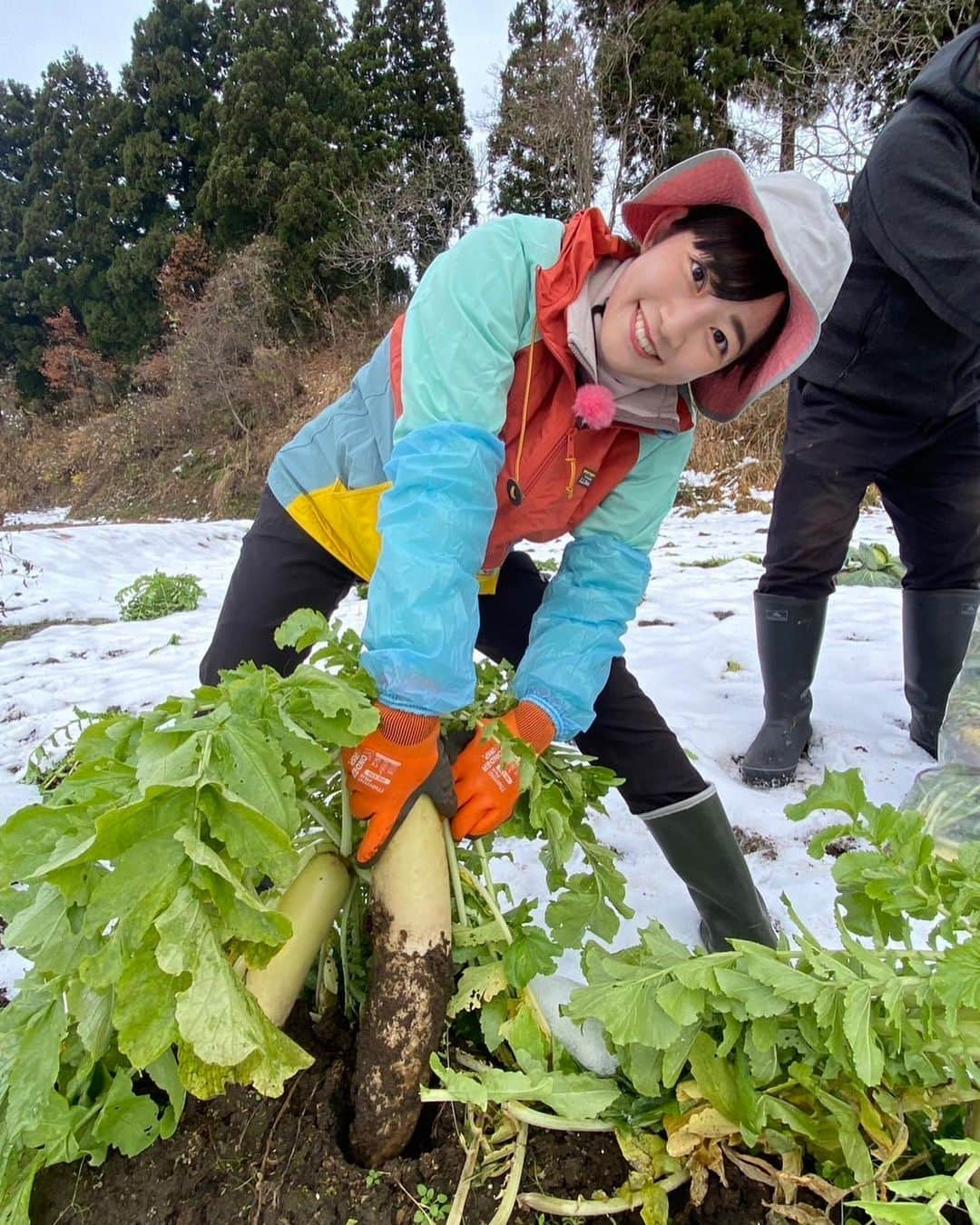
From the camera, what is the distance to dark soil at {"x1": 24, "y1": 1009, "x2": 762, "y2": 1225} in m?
1.00

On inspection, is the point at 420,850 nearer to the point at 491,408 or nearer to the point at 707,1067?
the point at 707,1067

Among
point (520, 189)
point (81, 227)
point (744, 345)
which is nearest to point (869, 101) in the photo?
point (520, 189)

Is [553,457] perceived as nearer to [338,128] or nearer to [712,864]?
[712,864]

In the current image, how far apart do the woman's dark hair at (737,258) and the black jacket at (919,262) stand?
3.04 ft

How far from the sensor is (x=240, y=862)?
3.01ft

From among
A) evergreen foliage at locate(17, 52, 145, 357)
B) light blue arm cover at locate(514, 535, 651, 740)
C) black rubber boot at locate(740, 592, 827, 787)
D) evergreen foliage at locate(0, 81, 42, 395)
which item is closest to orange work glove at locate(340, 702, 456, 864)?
light blue arm cover at locate(514, 535, 651, 740)

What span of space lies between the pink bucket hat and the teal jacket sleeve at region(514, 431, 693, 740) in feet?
1.10

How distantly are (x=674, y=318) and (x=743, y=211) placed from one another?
29cm

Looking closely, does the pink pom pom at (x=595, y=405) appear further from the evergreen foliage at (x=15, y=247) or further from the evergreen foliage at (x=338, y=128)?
the evergreen foliage at (x=15, y=247)

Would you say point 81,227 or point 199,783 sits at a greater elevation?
point 81,227

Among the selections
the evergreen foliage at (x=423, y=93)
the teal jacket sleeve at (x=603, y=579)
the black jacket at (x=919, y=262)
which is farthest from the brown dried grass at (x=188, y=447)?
the teal jacket sleeve at (x=603, y=579)

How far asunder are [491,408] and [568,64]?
15.9 meters

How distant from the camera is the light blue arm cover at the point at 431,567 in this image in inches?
49.7

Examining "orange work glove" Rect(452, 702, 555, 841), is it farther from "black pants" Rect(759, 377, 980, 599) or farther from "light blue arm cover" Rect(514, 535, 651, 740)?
"black pants" Rect(759, 377, 980, 599)
